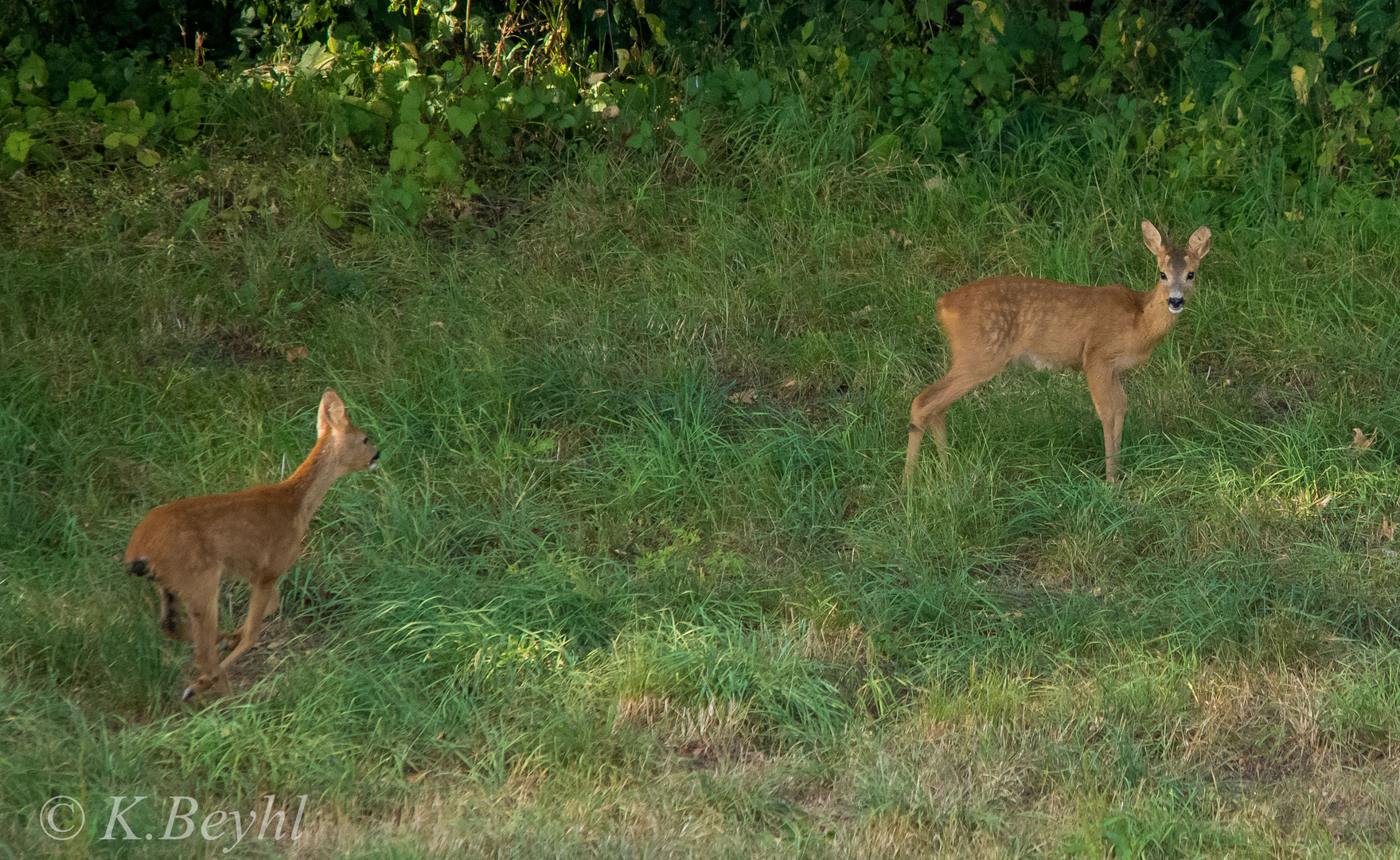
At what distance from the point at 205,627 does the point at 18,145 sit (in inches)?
150

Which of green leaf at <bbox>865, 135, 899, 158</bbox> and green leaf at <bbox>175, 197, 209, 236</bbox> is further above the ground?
green leaf at <bbox>865, 135, 899, 158</bbox>

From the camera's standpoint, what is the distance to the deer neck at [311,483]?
442 centimetres

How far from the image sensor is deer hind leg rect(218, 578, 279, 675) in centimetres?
425

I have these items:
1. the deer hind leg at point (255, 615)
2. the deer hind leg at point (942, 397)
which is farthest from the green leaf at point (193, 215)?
the deer hind leg at point (942, 397)

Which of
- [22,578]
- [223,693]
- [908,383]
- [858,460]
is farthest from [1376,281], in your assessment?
[22,578]

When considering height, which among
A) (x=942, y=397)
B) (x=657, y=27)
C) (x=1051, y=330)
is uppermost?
(x=657, y=27)

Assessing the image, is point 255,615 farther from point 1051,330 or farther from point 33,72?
point 33,72

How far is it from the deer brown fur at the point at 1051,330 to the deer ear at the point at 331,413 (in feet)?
7.40

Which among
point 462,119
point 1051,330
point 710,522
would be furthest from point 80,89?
point 1051,330

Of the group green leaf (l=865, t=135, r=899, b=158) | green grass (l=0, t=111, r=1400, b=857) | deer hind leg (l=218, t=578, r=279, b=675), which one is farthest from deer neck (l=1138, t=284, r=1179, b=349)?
deer hind leg (l=218, t=578, r=279, b=675)

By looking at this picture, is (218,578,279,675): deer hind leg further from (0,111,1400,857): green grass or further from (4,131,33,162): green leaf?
(4,131,33,162): green leaf

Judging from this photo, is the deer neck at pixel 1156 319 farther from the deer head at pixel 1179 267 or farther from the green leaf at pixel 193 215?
the green leaf at pixel 193 215

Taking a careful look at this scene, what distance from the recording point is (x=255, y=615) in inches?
169

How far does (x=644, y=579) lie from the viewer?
15.7 ft
